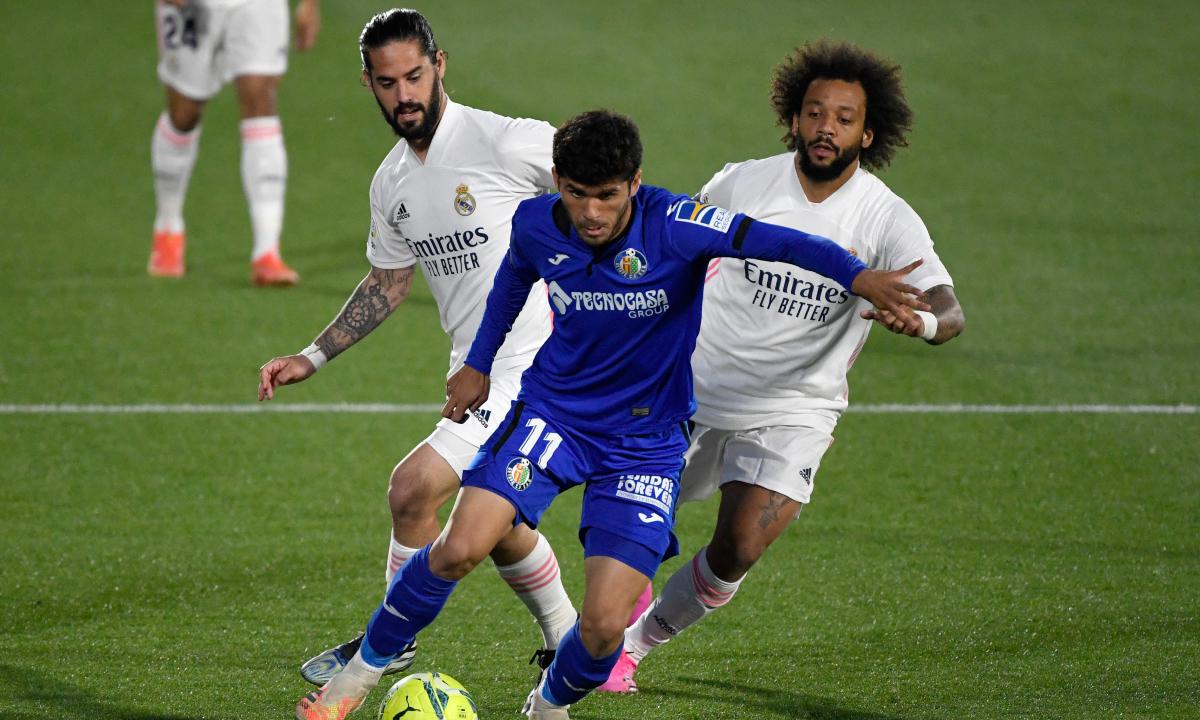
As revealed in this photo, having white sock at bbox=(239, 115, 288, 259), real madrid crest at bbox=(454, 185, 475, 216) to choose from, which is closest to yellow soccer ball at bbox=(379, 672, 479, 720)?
real madrid crest at bbox=(454, 185, 475, 216)

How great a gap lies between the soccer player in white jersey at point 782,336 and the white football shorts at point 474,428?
0.59 metres

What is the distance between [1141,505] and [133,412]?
4.62 meters

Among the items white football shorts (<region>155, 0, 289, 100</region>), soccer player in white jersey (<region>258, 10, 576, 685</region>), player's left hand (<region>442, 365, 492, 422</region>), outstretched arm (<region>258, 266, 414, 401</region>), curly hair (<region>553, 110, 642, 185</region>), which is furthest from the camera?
white football shorts (<region>155, 0, 289, 100</region>)

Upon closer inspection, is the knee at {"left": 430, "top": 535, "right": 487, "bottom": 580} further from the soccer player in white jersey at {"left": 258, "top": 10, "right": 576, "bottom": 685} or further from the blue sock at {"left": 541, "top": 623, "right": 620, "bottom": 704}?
the soccer player in white jersey at {"left": 258, "top": 10, "right": 576, "bottom": 685}

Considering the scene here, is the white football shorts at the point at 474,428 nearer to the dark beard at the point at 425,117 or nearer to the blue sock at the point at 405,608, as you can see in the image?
the blue sock at the point at 405,608

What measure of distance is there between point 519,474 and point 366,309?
1.03m

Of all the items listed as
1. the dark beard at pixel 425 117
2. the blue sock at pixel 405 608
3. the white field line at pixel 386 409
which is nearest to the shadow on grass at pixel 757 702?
the blue sock at pixel 405 608

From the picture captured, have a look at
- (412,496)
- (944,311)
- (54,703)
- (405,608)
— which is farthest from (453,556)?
(944,311)

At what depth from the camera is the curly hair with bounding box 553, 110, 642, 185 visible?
3883 millimetres

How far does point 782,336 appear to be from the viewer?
188 inches

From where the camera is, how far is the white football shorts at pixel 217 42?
9328 millimetres

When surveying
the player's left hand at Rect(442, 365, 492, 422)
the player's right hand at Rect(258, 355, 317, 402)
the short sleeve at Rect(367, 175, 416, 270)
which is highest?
the short sleeve at Rect(367, 175, 416, 270)

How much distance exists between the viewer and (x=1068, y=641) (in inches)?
197

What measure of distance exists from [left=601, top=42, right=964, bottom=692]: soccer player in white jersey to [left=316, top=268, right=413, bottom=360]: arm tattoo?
3.20 ft
